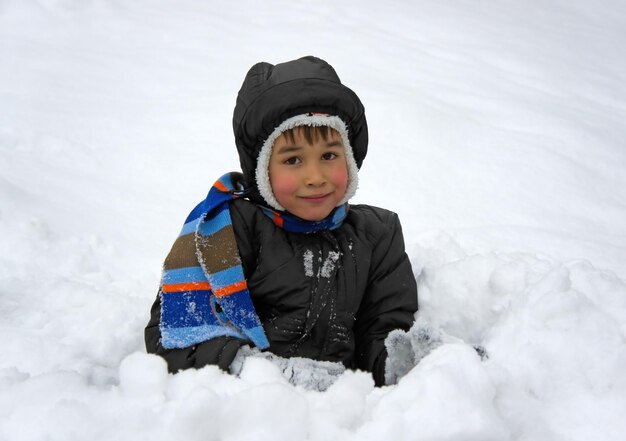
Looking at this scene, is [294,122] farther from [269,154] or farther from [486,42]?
[486,42]

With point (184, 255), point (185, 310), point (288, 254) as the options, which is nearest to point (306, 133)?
point (288, 254)

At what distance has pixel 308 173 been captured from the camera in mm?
1621

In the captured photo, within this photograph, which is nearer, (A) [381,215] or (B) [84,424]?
(B) [84,424]

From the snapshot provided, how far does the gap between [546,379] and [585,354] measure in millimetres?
131

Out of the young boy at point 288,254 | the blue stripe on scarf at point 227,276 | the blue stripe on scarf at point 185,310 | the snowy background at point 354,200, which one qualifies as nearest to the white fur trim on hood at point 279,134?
the young boy at point 288,254

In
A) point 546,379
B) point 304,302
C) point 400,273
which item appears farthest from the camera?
point 400,273

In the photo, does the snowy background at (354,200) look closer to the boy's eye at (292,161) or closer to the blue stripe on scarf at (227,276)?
the blue stripe on scarf at (227,276)

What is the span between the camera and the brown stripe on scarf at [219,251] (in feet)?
5.37

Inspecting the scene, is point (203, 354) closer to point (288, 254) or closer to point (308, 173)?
point (288, 254)

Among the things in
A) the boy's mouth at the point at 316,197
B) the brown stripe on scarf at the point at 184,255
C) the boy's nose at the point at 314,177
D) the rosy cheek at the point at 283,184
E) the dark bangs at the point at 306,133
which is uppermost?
the dark bangs at the point at 306,133

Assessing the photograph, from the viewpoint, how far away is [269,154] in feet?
5.42

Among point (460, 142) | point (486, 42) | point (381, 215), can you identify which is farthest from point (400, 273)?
point (486, 42)

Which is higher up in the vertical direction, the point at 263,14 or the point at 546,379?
the point at 263,14

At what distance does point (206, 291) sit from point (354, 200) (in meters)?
1.50
